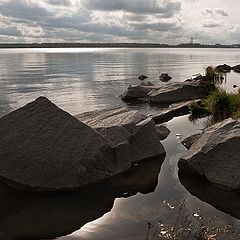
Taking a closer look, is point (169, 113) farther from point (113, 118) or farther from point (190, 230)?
point (190, 230)

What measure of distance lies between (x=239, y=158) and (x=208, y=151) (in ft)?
3.28

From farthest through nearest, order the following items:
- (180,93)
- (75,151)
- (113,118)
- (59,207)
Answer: (180,93), (113,118), (75,151), (59,207)

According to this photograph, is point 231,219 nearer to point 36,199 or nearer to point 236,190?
point 236,190

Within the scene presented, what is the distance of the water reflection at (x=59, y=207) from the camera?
8.94m

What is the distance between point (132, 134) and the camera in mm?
13508

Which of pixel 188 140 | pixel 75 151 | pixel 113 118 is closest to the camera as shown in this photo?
pixel 75 151

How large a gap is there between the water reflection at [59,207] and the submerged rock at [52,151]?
0.39 metres

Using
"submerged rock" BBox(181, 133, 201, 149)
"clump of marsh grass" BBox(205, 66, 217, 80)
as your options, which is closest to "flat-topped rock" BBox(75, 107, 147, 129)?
"submerged rock" BBox(181, 133, 201, 149)

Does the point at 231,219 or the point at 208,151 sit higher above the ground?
the point at 208,151

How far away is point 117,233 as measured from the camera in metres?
Result: 8.59

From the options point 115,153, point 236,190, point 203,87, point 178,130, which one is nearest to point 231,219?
point 236,190

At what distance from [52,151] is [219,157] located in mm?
5397

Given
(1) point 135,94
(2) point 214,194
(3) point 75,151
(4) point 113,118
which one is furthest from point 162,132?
(1) point 135,94

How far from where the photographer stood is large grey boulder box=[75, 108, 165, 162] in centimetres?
1307
